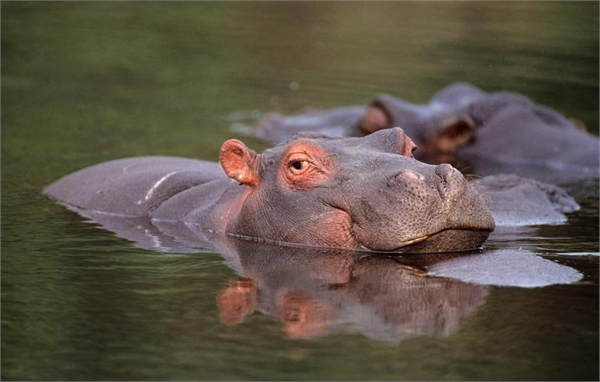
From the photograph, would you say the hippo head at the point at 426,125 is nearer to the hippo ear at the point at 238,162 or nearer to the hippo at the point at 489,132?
the hippo at the point at 489,132

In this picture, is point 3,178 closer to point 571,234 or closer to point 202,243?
point 202,243

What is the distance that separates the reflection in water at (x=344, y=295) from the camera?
268 inches

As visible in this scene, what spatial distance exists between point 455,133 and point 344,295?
7.61 metres

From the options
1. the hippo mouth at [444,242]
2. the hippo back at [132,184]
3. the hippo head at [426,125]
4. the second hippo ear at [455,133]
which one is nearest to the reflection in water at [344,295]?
the hippo mouth at [444,242]

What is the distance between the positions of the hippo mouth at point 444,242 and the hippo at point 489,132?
18.8 feet

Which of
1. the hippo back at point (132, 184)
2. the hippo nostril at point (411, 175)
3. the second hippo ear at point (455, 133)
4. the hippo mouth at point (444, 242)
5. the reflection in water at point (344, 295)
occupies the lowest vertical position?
the reflection in water at point (344, 295)

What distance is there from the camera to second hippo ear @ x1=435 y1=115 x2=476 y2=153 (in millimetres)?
14713

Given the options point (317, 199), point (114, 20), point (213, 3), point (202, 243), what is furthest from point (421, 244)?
point (213, 3)

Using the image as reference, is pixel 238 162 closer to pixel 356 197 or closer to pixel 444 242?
pixel 356 197

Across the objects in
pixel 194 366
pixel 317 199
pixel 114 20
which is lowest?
pixel 194 366

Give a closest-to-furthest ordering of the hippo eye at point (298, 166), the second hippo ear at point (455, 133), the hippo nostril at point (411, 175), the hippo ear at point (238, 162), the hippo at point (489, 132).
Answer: the hippo nostril at point (411, 175), the hippo eye at point (298, 166), the hippo ear at point (238, 162), the hippo at point (489, 132), the second hippo ear at point (455, 133)

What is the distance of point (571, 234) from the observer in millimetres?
9625

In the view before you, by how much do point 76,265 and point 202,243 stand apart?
0.98 meters

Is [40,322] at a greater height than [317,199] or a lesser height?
lesser
